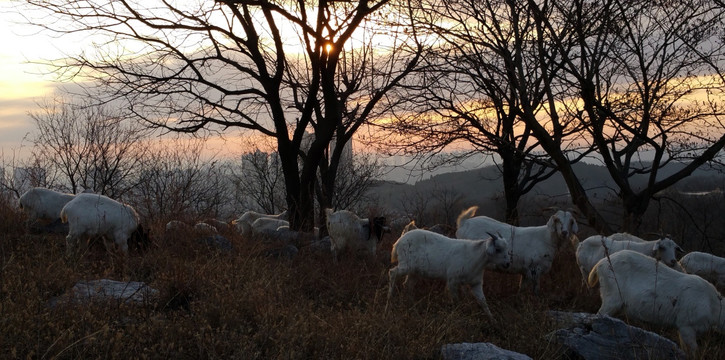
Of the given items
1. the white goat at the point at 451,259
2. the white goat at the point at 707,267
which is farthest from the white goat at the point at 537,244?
the white goat at the point at 707,267

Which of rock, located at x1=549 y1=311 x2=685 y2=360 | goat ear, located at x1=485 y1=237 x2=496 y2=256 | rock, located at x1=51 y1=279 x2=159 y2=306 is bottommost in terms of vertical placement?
rock, located at x1=549 y1=311 x2=685 y2=360

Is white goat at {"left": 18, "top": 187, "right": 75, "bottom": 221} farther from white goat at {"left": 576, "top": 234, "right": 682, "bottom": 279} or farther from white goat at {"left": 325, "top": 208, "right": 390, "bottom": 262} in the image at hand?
white goat at {"left": 576, "top": 234, "right": 682, "bottom": 279}

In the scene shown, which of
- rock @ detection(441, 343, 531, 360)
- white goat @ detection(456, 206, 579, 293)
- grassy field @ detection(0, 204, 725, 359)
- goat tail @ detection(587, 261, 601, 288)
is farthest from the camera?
white goat @ detection(456, 206, 579, 293)

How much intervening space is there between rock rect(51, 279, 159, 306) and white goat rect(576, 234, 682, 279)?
5.64 meters

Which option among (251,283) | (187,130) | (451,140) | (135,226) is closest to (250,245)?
(135,226)

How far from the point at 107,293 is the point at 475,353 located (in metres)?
3.37

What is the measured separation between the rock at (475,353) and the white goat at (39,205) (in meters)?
7.86

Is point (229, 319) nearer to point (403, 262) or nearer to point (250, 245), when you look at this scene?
point (403, 262)

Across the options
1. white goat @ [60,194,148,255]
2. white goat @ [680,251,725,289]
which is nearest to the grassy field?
white goat @ [60,194,148,255]

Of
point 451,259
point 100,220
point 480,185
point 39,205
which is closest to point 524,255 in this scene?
point 451,259

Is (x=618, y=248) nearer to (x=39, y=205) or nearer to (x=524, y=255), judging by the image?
(x=524, y=255)

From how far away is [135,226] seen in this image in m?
8.66

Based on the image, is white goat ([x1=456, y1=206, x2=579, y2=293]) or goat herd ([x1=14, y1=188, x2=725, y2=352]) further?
white goat ([x1=456, y1=206, x2=579, y2=293])

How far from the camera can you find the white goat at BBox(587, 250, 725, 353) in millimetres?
6117
